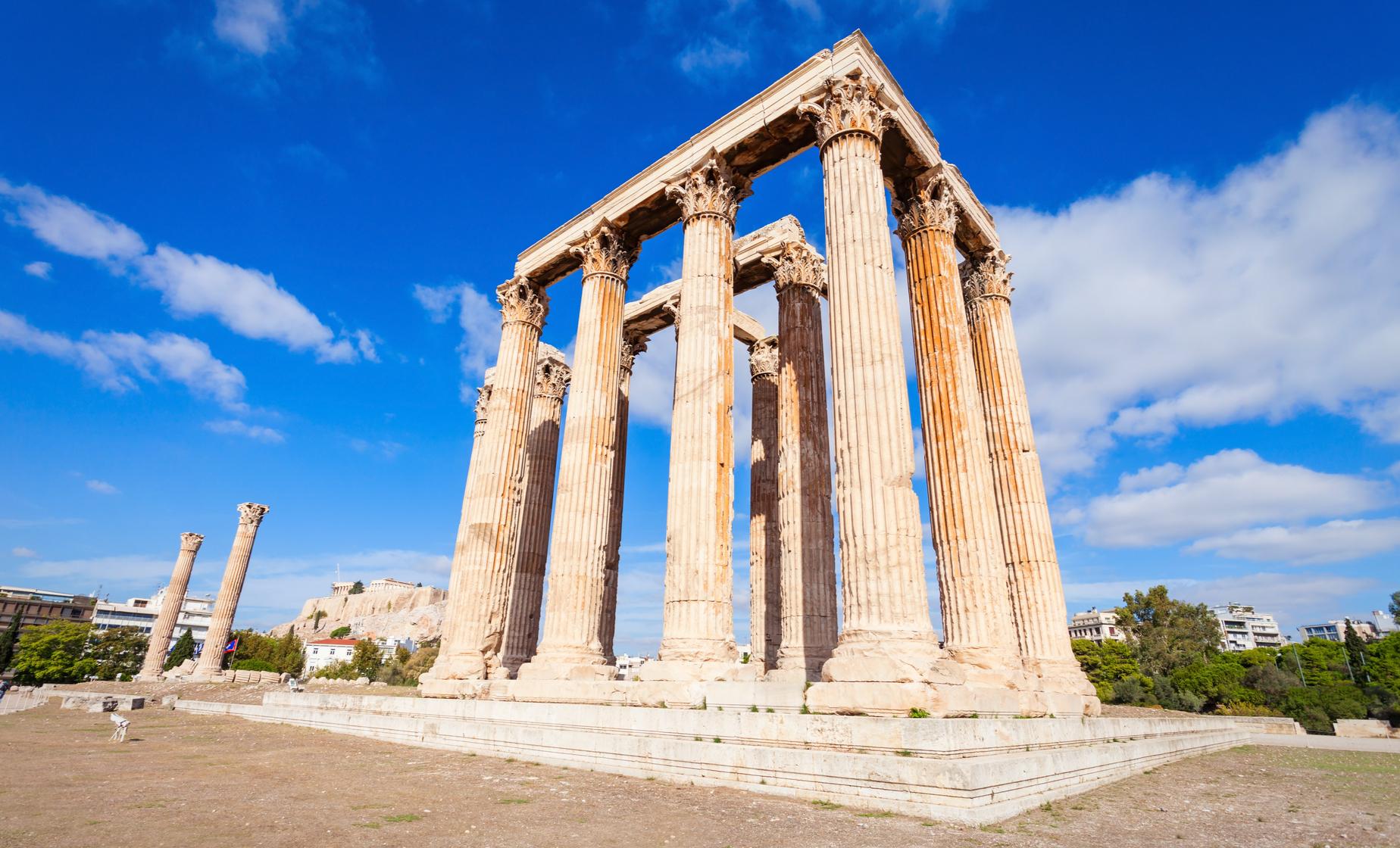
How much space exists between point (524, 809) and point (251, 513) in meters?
55.2

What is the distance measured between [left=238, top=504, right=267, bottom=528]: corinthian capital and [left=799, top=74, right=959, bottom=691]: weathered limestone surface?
53.6 m

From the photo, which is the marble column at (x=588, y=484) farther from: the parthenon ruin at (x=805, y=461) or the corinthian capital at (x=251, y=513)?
the corinthian capital at (x=251, y=513)

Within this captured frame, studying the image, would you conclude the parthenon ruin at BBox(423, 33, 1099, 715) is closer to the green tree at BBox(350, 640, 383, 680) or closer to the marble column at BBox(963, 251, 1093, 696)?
the marble column at BBox(963, 251, 1093, 696)

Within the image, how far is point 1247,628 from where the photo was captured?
16075 cm

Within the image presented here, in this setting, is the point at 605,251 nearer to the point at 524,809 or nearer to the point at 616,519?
the point at 616,519

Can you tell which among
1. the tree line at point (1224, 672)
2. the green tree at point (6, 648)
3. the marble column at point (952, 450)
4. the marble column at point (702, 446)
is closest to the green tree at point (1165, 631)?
the tree line at point (1224, 672)

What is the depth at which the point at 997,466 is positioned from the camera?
1947 centimetres

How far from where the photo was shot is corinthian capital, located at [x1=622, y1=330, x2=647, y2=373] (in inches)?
1083

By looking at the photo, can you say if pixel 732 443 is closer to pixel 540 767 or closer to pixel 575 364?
pixel 575 364

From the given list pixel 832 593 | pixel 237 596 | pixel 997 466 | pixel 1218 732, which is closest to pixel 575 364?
pixel 832 593

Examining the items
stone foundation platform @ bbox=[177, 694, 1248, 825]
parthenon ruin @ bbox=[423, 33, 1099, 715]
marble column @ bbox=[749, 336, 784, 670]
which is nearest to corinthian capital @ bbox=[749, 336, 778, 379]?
marble column @ bbox=[749, 336, 784, 670]

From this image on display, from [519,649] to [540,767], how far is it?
458 inches

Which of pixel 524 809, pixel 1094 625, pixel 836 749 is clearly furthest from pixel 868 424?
pixel 1094 625

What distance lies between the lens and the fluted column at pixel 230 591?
159ft
